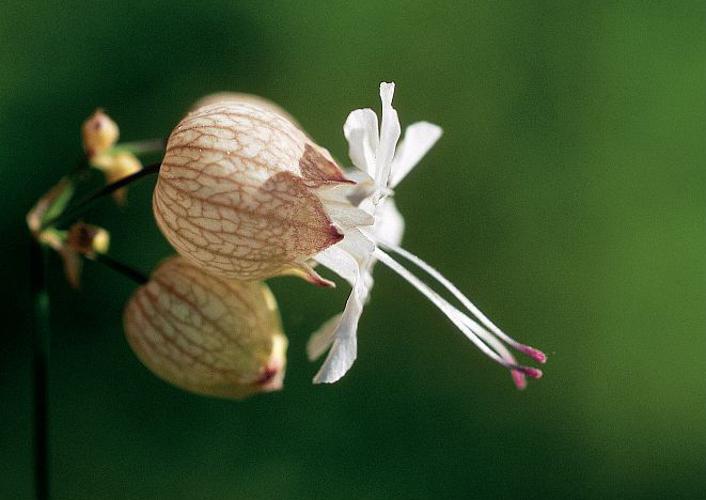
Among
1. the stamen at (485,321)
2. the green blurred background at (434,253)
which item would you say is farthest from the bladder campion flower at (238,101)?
the green blurred background at (434,253)

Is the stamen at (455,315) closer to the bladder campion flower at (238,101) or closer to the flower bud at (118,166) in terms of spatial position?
the bladder campion flower at (238,101)

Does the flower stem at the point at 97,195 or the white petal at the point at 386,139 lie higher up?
the white petal at the point at 386,139

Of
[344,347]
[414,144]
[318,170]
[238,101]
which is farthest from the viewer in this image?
[414,144]

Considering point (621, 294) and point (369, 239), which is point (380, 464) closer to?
point (621, 294)

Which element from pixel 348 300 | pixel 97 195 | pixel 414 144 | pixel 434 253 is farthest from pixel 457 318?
pixel 434 253

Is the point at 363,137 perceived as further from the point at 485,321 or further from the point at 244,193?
the point at 485,321

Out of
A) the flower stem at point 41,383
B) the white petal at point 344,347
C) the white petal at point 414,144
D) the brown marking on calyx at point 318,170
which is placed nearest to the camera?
the white petal at point 344,347
